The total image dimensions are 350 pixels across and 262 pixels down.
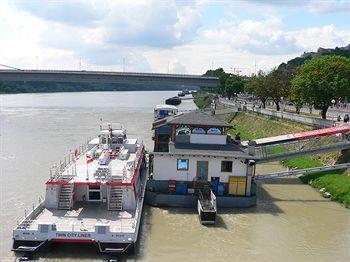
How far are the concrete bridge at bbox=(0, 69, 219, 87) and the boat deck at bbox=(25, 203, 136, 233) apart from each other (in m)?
93.6

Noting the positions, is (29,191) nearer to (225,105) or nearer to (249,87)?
(249,87)

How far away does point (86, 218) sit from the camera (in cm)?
2352

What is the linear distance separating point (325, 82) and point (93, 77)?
81091 mm

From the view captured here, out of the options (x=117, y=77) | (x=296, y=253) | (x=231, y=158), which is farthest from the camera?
(x=117, y=77)

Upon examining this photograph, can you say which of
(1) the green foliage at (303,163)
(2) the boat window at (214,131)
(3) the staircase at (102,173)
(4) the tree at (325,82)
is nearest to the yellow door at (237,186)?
(2) the boat window at (214,131)

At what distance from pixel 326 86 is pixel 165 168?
→ 24.4 meters

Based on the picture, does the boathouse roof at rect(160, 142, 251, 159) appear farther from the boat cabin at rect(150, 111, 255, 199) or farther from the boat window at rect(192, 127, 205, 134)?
the boat window at rect(192, 127, 205, 134)

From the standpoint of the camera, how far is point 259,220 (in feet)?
92.1

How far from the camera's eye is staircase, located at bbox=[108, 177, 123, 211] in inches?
985

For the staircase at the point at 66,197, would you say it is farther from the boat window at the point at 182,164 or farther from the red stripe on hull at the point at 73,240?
the boat window at the point at 182,164

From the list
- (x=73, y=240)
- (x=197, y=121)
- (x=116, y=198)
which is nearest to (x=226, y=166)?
(x=197, y=121)

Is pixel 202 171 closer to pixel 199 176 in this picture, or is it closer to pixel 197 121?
pixel 199 176

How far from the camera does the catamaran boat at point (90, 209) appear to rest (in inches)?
839

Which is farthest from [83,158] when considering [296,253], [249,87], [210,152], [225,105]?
[225,105]
